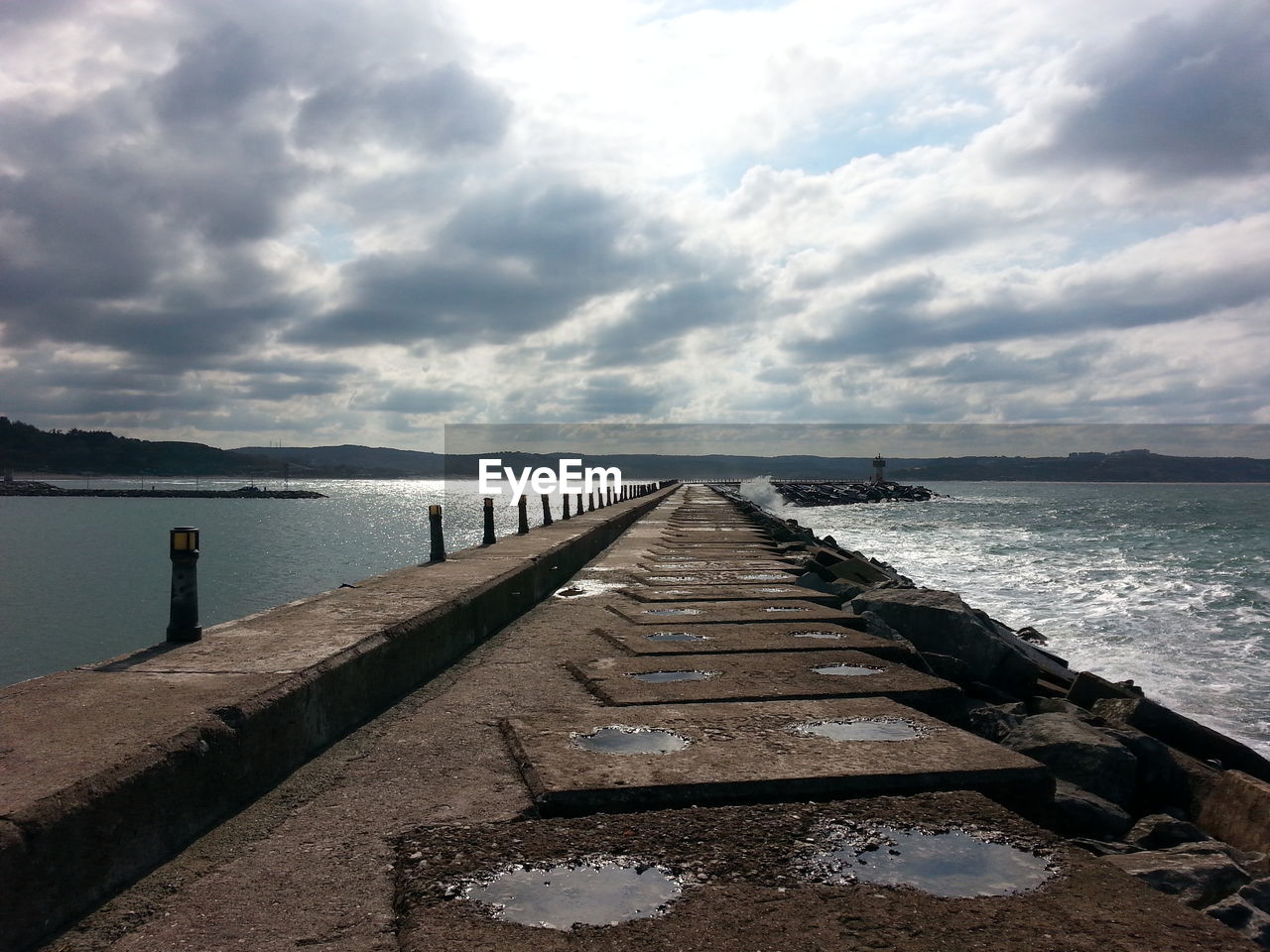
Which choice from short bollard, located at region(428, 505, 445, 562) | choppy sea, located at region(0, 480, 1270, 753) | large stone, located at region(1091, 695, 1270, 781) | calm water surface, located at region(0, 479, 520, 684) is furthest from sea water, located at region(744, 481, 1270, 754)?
calm water surface, located at region(0, 479, 520, 684)

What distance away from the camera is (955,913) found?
8.18ft

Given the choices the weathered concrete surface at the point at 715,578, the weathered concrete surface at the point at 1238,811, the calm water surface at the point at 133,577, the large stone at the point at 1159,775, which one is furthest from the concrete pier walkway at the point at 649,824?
the calm water surface at the point at 133,577

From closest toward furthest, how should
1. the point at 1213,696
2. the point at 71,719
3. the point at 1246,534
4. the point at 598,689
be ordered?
1. the point at 71,719
2. the point at 598,689
3. the point at 1213,696
4. the point at 1246,534

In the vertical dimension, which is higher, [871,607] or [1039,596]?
[871,607]

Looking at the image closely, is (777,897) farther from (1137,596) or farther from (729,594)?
(1137,596)

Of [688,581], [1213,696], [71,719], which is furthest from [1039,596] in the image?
[71,719]

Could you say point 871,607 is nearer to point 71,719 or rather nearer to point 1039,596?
point 71,719

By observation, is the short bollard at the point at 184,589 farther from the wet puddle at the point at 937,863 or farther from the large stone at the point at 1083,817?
the large stone at the point at 1083,817

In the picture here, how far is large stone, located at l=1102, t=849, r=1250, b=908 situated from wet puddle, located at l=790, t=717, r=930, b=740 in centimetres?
95

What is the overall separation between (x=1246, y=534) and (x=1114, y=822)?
5013 centimetres

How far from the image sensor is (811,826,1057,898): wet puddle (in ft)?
8.78

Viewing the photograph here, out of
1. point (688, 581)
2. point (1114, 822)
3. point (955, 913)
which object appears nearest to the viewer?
point (955, 913)

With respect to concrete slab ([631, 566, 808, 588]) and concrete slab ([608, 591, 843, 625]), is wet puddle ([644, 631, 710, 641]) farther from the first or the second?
concrete slab ([631, 566, 808, 588])

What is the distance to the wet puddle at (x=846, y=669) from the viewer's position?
18.3 feet
